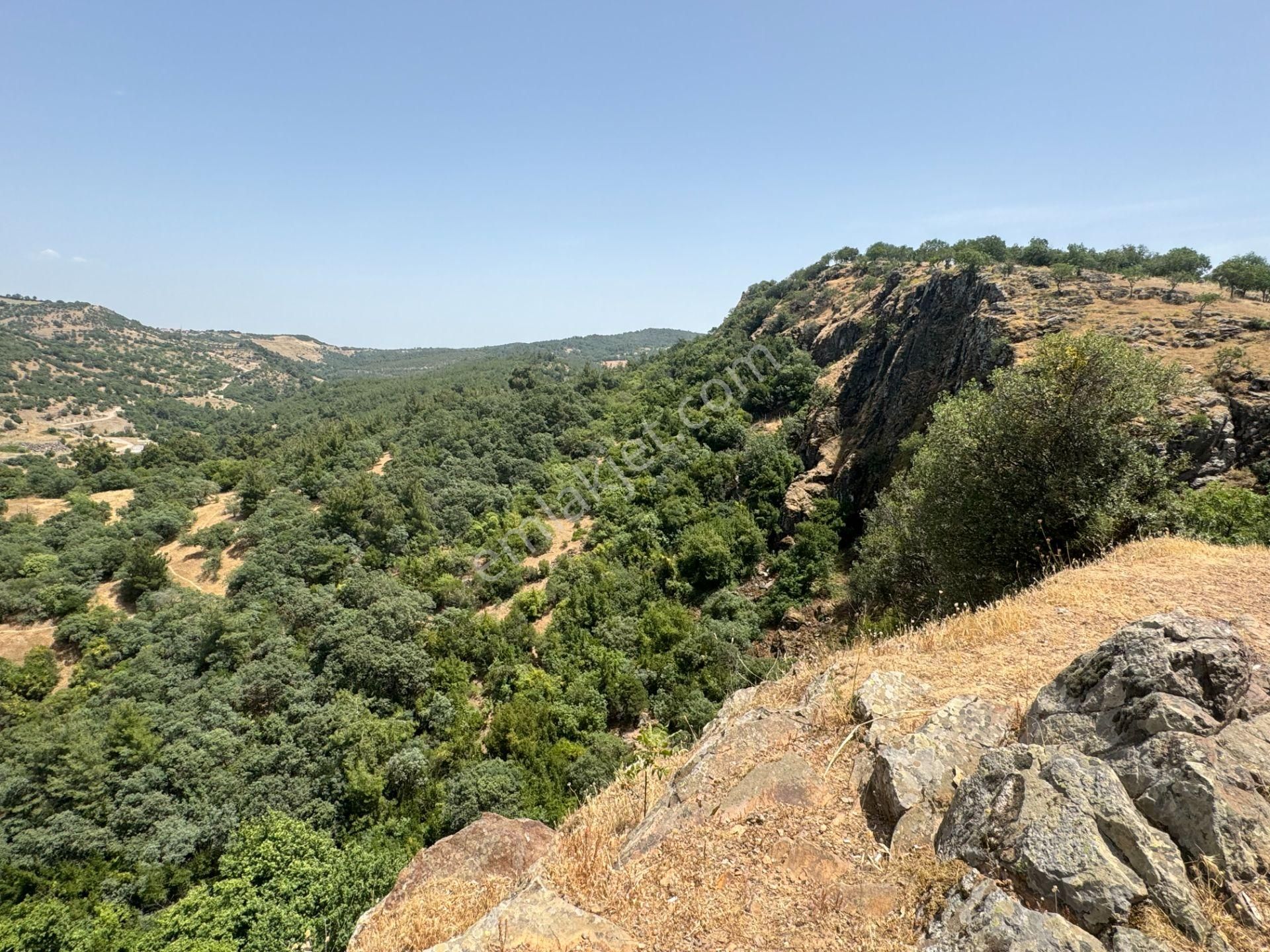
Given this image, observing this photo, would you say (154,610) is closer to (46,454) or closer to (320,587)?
(320,587)

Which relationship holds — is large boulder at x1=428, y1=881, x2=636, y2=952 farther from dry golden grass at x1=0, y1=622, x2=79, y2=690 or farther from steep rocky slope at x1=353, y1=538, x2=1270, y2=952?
dry golden grass at x1=0, y1=622, x2=79, y2=690

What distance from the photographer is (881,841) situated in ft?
17.4

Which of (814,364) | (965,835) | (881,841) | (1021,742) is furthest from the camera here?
(814,364)

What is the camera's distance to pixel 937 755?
19.0 ft

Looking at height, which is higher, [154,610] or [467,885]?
[467,885]

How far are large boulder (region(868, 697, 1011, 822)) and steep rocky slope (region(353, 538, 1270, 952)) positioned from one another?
23 millimetres

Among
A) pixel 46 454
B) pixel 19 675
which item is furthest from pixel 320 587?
pixel 46 454

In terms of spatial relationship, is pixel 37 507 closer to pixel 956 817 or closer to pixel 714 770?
pixel 714 770

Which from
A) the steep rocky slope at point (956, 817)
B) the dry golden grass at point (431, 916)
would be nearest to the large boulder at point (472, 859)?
the dry golden grass at point (431, 916)

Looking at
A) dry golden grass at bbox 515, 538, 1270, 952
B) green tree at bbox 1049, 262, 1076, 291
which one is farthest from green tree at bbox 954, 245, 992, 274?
dry golden grass at bbox 515, 538, 1270, 952

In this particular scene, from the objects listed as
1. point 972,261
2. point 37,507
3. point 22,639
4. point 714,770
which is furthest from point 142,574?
point 972,261

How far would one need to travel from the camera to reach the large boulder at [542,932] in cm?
487

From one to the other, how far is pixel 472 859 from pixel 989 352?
3116 centimetres

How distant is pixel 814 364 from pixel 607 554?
30937mm
